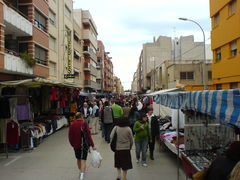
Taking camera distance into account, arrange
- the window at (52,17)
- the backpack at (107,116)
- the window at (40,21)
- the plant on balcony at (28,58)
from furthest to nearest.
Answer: the window at (52,17) < the window at (40,21) < the plant on balcony at (28,58) < the backpack at (107,116)

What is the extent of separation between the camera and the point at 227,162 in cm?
357

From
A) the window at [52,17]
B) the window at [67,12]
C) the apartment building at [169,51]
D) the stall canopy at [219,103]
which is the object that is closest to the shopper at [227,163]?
the stall canopy at [219,103]

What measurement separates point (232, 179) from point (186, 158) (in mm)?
3640

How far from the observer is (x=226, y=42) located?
21016mm

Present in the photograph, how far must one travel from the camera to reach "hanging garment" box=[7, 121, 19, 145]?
973cm

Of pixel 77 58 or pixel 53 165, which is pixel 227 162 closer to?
pixel 53 165

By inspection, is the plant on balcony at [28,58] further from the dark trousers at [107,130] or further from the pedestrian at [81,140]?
the pedestrian at [81,140]

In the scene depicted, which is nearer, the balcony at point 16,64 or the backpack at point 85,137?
the backpack at point 85,137

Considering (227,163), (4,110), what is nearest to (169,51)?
(4,110)

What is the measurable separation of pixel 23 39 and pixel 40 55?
2.49 metres

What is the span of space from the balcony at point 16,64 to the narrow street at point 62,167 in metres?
7.17

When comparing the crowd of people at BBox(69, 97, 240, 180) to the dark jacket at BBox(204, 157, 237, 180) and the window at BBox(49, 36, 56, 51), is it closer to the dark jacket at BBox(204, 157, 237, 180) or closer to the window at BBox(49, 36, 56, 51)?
the dark jacket at BBox(204, 157, 237, 180)

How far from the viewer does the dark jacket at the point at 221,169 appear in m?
3.52

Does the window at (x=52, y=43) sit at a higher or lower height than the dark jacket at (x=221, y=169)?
higher
